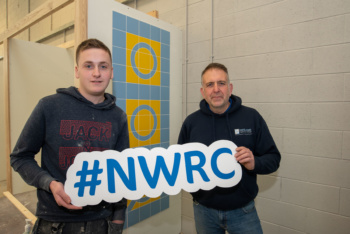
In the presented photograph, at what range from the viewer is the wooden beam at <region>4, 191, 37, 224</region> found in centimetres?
174

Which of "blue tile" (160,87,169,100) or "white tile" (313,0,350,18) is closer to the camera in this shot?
"white tile" (313,0,350,18)

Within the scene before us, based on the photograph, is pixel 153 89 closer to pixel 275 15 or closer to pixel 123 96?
pixel 123 96

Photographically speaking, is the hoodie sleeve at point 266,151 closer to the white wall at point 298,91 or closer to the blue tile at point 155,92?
the white wall at point 298,91

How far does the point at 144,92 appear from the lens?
183cm

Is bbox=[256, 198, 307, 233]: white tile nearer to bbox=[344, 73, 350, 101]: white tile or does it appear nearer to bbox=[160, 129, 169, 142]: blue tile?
bbox=[344, 73, 350, 101]: white tile

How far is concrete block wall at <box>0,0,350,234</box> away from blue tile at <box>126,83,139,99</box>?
736 millimetres

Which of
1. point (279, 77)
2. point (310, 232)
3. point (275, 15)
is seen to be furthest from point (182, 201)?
point (275, 15)

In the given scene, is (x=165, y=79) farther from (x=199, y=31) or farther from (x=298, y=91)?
(x=298, y=91)

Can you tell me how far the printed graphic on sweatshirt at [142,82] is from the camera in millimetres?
1632

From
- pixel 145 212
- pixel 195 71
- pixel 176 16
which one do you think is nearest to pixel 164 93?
pixel 195 71

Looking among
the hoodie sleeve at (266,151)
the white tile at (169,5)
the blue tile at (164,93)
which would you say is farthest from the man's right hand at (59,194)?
the white tile at (169,5)

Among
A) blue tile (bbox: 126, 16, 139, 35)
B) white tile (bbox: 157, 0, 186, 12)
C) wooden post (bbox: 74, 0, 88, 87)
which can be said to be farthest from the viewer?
white tile (bbox: 157, 0, 186, 12)

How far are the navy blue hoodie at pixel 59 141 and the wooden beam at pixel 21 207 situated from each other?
3.54ft

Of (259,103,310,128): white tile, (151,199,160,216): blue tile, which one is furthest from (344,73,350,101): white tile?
(151,199,160,216): blue tile
